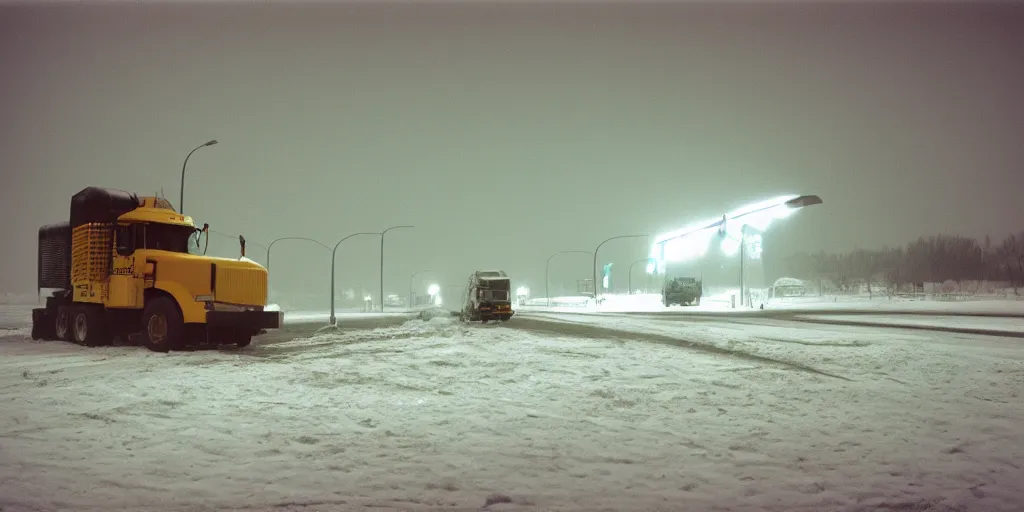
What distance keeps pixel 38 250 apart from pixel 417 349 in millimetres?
13547

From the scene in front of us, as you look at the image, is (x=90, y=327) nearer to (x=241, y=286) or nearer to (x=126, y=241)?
(x=126, y=241)

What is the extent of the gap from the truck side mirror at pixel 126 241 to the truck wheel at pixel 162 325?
162 cm

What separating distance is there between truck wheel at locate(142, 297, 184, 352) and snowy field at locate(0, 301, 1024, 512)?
1374 millimetres

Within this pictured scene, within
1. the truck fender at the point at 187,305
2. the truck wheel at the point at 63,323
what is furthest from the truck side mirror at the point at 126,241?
the truck wheel at the point at 63,323

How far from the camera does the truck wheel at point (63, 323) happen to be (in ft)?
70.0

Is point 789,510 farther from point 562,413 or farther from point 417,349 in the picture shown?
point 417,349

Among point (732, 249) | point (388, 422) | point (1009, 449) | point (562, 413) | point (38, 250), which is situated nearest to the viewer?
point (1009, 449)

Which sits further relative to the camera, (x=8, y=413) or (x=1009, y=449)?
(x=8, y=413)

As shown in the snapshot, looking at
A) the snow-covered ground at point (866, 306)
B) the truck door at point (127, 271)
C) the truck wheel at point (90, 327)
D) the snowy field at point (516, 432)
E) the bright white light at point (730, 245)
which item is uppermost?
the bright white light at point (730, 245)

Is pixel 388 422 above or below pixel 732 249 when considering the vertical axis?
below

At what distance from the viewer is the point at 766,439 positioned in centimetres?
912

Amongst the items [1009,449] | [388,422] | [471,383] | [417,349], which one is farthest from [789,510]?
[417,349]

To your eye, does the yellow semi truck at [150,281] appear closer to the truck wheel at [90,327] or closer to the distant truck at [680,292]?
the truck wheel at [90,327]

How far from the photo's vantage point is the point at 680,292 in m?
61.7
